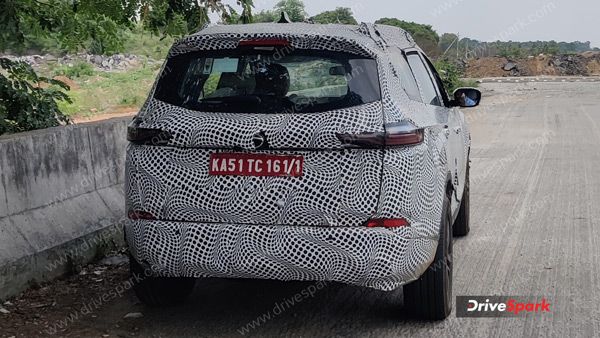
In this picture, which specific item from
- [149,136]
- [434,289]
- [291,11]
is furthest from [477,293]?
[291,11]

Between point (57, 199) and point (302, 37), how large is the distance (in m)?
2.72

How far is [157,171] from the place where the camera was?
4562 mm

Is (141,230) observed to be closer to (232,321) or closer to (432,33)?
(232,321)

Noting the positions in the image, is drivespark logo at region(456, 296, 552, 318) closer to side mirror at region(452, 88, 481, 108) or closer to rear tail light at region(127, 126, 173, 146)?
side mirror at region(452, 88, 481, 108)

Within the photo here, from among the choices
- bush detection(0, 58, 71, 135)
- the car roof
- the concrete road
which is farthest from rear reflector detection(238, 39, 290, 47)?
bush detection(0, 58, 71, 135)

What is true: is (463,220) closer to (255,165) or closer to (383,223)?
(383,223)

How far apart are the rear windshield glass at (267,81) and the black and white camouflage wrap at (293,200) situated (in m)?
0.08

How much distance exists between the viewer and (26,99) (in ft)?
25.5

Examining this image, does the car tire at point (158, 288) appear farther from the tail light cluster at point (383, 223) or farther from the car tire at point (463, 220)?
the car tire at point (463, 220)

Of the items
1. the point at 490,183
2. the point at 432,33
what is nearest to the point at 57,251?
the point at 490,183

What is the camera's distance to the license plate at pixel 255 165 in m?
4.37

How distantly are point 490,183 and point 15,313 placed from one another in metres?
7.22

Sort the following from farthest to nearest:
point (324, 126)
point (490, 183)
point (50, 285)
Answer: point (490, 183) < point (50, 285) < point (324, 126)

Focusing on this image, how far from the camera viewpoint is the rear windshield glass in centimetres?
458
